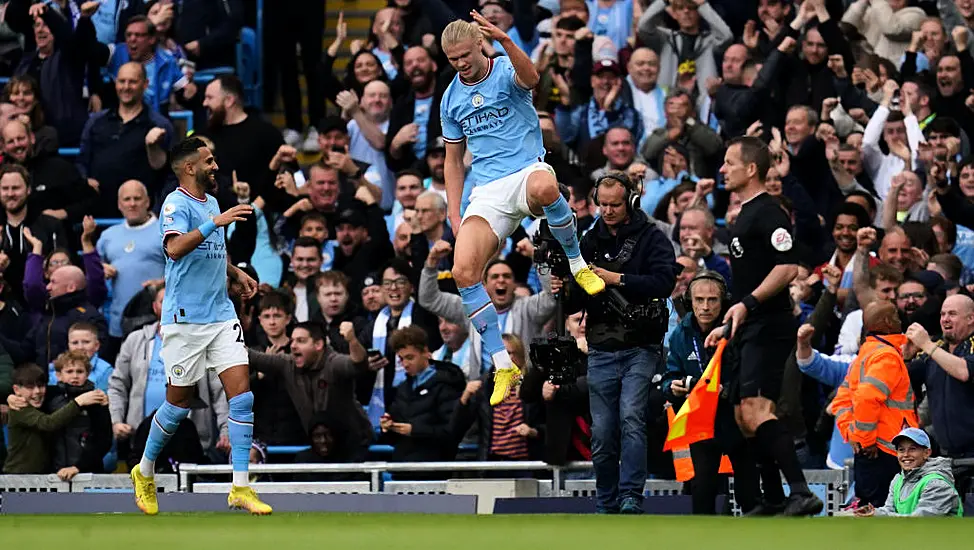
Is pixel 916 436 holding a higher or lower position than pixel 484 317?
lower

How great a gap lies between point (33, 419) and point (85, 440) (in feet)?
1.49

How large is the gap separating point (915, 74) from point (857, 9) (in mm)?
1708

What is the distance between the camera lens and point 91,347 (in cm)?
1574

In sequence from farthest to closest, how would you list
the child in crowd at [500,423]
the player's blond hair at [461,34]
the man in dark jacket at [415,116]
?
Answer: the man in dark jacket at [415,116], the child in crowd at [500,423], the player's blond hair at [461,34]

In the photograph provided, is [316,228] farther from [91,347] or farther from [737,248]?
[737,248]

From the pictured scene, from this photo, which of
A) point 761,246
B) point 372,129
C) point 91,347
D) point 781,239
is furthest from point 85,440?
point 781,239

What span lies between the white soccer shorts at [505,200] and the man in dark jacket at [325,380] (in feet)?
12.3

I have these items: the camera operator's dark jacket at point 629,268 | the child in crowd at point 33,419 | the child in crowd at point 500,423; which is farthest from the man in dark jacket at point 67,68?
the camera operator's dark jacket at point 629,268

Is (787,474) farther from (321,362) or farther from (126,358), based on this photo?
(126,358)

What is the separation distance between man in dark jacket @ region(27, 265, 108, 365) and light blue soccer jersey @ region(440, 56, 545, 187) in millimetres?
6345

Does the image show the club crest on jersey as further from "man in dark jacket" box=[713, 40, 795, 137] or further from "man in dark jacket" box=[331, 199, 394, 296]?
"man in dark jacket" box=[713, 40, 795, 137]

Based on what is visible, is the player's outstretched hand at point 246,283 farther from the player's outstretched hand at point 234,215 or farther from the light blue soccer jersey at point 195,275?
the player's outstretched hand at point 234,215

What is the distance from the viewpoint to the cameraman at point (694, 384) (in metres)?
11.6

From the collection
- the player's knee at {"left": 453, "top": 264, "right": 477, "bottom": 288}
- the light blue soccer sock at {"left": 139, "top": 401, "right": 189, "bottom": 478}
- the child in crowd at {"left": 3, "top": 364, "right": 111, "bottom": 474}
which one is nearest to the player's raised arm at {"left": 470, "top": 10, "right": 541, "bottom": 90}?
the player's knee at {"left": 453, "top": 264, "right": 477, "bottom": 288}
